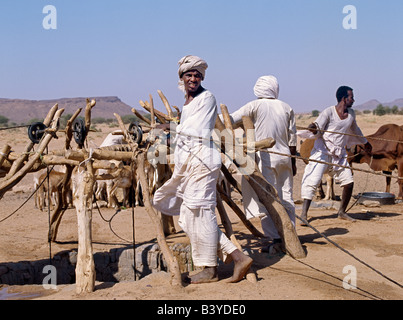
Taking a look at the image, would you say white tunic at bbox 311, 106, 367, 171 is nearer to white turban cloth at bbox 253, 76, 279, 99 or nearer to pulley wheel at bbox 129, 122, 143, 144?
white turban cloth at bbox 253, 76, 279, 99

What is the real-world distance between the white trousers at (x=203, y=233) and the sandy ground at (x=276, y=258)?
0.99 feet

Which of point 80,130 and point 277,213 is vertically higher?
point 80,130

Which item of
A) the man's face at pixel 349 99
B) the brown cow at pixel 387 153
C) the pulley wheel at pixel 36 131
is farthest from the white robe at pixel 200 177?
the brown cow at pixel 387 153

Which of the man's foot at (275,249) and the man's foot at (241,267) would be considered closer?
the man's foot at (241,267)

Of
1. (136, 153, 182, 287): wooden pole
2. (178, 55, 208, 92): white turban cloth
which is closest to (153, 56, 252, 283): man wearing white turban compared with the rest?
(178, 55, 208, 92): white turban cloth

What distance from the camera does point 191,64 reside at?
5598 millimetres

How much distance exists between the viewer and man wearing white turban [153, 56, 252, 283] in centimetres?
541

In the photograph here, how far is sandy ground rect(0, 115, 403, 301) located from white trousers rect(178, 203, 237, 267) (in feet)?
0.99

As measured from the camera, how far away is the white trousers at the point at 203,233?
541cm

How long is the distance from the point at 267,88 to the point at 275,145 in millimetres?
795
